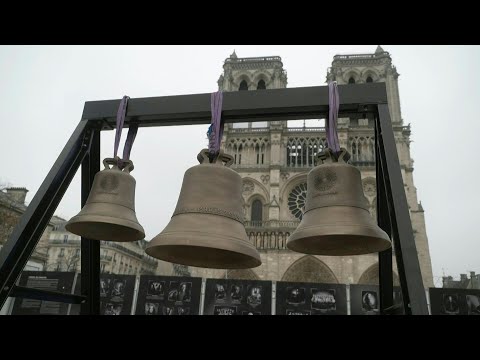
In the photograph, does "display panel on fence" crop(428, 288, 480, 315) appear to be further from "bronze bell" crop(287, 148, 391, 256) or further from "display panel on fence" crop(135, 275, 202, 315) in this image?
"bronze bell" crop(287, 148, 391, 256)

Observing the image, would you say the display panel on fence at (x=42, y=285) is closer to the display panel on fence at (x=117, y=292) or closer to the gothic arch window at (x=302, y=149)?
the display panel on fence at (x=117, y=292)

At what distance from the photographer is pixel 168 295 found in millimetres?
11234

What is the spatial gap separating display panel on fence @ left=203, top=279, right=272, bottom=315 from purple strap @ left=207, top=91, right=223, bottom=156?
9459 millimetres

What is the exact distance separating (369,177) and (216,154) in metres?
27.1

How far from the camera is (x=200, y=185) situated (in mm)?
2398

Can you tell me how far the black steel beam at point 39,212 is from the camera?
208 cm

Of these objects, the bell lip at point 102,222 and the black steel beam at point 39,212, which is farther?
the bell lip at point 102,222

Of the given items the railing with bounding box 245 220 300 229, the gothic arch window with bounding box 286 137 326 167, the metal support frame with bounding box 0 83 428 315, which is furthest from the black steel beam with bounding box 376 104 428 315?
the gothic arch window with bounding box 286 137 326 167

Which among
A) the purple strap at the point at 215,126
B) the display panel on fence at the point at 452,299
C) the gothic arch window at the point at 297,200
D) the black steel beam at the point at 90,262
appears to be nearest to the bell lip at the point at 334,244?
the purple strap at the point at 215,126

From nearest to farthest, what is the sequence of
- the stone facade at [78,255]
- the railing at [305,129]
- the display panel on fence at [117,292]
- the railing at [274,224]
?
the display panel on fence at [117,292] < the railing at [274,224] < the railing at [305,129] < the stone facade at [78,255]

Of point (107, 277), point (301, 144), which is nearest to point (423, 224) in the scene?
point (301, 144)

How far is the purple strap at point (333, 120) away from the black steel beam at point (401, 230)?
0.28m

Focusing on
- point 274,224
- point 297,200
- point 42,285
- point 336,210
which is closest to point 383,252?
point 336,210
